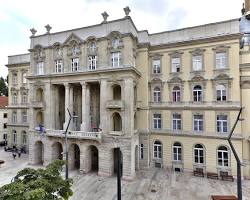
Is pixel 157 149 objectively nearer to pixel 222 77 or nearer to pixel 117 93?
pixel 117 93

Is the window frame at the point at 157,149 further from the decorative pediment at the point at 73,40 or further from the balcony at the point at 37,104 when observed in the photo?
the decorative pediment at the point at 73,40

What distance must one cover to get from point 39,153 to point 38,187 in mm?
21808

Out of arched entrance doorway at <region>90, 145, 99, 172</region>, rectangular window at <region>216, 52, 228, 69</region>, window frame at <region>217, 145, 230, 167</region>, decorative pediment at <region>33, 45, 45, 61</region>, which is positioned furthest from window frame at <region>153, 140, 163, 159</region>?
decorative pediment at <region>33, 45, 45, 61</region>

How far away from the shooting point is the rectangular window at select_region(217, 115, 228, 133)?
2336 cm

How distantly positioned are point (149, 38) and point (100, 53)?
7.81 meters

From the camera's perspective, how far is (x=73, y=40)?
26672mm

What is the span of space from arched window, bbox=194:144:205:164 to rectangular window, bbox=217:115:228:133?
10.5ft

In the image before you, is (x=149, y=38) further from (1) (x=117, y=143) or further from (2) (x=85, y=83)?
(1) (x=117, y=143)

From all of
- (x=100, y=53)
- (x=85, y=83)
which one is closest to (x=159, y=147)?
(x=85, y=83)

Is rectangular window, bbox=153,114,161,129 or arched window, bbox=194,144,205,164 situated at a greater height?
rectangular window, bbox=153,114,161,129

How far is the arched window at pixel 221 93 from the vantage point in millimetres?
23417

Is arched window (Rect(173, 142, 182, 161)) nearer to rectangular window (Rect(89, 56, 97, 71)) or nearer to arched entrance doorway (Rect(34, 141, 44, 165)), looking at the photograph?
rectangular window (Rect(89, 56, 97, 71))

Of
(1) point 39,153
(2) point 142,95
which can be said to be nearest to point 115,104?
(2) point 142,95

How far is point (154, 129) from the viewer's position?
26984 millimetres
